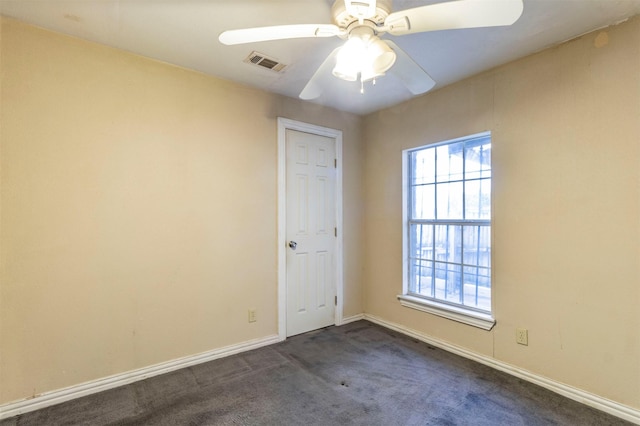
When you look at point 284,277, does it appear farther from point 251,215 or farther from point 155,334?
point 155,334

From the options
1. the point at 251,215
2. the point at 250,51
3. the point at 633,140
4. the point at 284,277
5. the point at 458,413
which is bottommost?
the point at 458,413

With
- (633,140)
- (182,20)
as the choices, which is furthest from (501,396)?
(182,20)

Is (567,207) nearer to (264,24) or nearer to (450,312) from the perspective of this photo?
(450,312)

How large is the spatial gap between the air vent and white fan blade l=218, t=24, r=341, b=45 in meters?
0.98

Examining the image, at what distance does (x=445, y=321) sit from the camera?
2.82 meters

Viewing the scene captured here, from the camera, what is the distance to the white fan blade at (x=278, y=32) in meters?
1.31

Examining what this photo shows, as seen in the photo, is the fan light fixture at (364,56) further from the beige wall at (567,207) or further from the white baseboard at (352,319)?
the white baseboard at (352,319)

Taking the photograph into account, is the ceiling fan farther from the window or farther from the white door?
the white door

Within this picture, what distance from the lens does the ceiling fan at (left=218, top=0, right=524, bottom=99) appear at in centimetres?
120

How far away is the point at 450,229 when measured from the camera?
292 centimetres

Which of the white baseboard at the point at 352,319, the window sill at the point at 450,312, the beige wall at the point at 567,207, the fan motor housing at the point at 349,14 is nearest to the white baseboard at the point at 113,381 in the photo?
the white baseboard at the point at 352,319

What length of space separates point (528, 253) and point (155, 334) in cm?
292

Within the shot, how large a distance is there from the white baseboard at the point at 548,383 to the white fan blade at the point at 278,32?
263 centimetres

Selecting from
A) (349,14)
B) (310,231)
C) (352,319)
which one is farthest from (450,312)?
(349,14)
